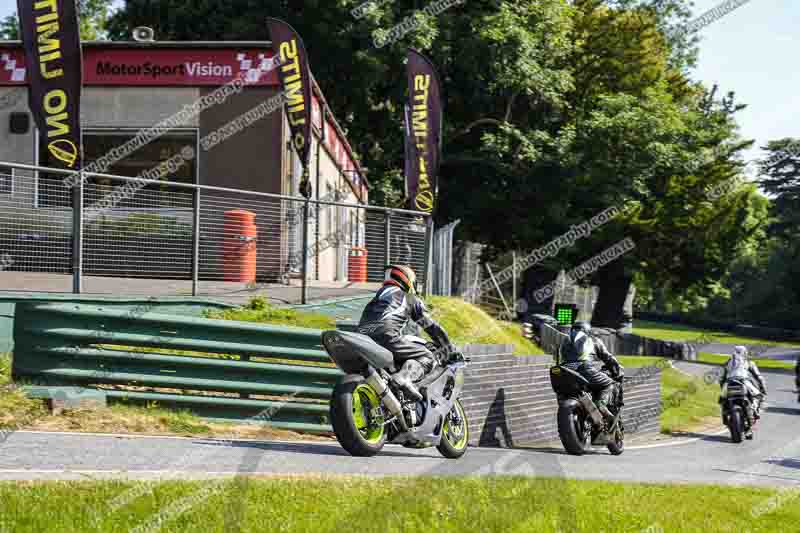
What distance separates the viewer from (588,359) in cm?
1484

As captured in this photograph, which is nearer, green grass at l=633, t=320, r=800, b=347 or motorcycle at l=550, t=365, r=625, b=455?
motorcycle at l=550, t=365, r=625, b=455

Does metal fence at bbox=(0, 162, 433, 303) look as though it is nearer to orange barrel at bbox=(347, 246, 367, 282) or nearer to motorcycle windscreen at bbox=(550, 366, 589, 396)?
orange barrel at bbox=(347, 246, 367, 282)

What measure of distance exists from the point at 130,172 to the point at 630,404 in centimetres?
1046

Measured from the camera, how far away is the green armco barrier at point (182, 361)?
983 centimetres

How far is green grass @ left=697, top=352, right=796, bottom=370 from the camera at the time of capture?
169 feet

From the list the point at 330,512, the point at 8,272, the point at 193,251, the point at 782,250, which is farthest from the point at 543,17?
the point at 782,250

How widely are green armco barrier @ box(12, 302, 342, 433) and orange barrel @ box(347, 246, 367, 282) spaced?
225 inches

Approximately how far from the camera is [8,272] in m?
11.6

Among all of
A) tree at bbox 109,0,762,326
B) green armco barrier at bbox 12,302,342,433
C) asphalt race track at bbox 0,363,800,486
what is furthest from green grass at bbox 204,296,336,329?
tree at bbox 109,0,762,326

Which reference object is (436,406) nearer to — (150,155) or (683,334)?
(150,155)

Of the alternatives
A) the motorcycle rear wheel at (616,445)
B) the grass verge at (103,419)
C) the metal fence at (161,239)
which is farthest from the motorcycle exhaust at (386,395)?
the motorcycle rear wheel at (616,445)

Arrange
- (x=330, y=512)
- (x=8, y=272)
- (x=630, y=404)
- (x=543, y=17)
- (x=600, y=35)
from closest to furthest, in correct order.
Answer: (x=330, y=512) → (x=8, y=272) → (x=630, y=404) → (x=543, y=17) → (x=600, y=35)

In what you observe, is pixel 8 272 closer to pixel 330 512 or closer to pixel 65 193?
pixel 65 193

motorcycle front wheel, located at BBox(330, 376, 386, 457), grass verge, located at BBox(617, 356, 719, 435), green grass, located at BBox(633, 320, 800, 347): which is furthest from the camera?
green grass, located at BBox(633, 320, 800, 347)
